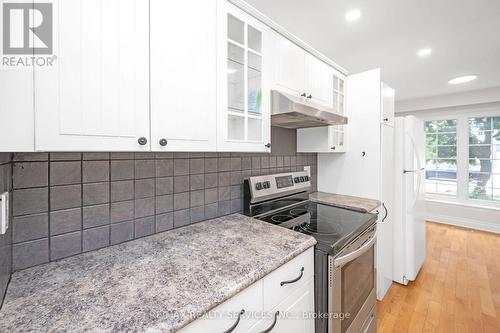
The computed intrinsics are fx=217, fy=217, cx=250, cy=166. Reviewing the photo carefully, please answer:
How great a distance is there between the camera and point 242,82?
4.07 ft

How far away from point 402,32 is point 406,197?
162cm

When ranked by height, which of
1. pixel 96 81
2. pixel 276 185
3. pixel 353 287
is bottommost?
pixel 353 287

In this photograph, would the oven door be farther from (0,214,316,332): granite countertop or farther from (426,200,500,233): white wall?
(426,200,500,233): white wall

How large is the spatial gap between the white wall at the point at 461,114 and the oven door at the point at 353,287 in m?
4.30

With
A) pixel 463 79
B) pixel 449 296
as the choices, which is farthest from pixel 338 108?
pixel 463 79

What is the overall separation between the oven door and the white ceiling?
168cm

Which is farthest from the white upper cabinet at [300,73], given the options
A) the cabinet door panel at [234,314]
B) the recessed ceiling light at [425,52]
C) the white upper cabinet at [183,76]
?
the recessed ceiling light at [425,52]

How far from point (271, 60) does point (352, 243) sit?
3.95 ft

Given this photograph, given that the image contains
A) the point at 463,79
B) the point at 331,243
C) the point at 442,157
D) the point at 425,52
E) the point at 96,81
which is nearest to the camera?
the point at 96,81

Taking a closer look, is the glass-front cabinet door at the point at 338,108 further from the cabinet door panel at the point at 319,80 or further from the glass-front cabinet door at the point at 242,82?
the glass-front cabinet door at the point at 242,82

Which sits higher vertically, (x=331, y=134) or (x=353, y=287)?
(x=331, y=134)

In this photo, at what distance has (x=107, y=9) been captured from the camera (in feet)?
2.46

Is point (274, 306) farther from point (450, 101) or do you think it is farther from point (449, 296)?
point (450, 101)
